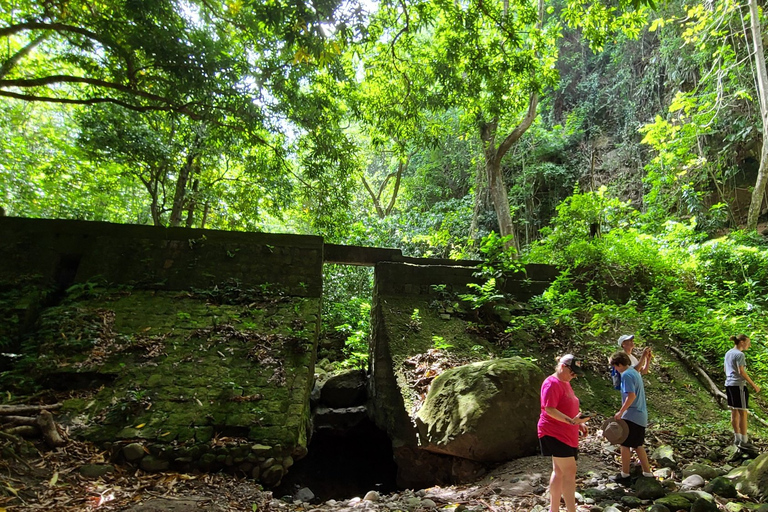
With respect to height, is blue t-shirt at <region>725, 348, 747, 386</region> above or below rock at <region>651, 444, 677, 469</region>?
above

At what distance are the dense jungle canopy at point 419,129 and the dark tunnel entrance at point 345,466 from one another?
3.19 m

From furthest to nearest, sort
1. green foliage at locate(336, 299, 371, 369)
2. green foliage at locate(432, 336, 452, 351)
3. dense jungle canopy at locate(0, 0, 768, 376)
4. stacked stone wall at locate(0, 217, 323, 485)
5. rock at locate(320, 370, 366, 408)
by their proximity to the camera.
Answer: green foliage at locate(336, 299, 371, 369)
rock at locate(320, 370, 366, 408)
green foliage at locate(432, 336, 452, 351)
dense jungle canopy at locate(0, 0, 768, 376)
stacked stone wall at locate(0, 217, 323, 485)

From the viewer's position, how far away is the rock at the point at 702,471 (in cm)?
329

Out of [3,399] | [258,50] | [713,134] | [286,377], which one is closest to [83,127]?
[258,50]

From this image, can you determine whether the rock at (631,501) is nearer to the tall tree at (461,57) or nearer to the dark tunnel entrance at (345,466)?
the dark tunnel entrance at (345,466)

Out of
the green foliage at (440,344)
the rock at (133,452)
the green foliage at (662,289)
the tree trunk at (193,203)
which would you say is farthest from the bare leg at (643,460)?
the tree trunk at (193,203)

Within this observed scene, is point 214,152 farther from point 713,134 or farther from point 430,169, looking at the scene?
point 713,134

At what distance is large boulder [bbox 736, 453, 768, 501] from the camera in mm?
2740

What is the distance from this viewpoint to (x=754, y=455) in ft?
12.4

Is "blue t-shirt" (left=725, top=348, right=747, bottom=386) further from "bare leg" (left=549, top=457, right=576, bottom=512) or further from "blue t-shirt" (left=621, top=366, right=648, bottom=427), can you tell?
"bare leg" (left=549, top=457, right=576, bottom=512)

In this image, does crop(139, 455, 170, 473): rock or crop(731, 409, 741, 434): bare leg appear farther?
crop(731, 409, 741, 434): bare leg

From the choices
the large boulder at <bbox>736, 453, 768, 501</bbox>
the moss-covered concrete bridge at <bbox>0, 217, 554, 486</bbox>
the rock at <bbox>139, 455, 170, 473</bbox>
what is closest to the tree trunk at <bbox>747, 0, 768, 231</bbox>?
the moss-covered concrete bridge at <bbox>0, 217, 554, 486</bbox>

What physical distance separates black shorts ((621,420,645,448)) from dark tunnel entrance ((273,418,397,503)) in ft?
11.9

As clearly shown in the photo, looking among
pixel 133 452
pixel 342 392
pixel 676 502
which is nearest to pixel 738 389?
pixel 676 502
